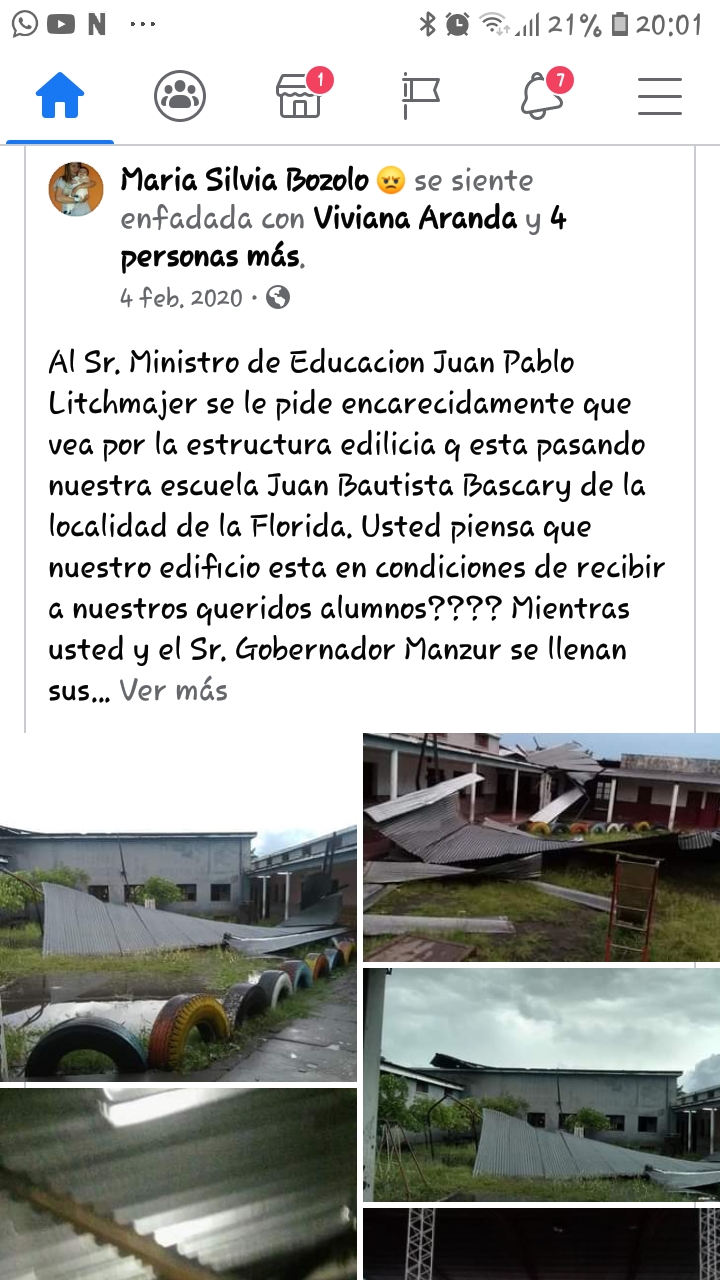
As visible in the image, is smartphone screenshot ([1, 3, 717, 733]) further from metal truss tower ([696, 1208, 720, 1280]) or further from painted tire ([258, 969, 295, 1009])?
metal truss tower ([696, 1208, 720, 1280])

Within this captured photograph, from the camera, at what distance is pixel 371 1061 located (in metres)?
3.15

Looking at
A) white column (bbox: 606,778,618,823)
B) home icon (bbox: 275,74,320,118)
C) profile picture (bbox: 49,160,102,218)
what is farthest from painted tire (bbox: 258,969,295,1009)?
home icon (bbox: 275,74,320,118)

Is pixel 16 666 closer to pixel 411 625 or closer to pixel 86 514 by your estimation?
pixel 86 514

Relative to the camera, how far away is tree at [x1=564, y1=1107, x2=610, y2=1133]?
10.2 feet

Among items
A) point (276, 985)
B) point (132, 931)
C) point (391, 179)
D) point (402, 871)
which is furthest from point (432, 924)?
point (391, 179)

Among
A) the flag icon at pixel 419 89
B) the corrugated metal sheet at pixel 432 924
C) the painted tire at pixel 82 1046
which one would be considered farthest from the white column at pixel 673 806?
the flag icon at pixel 419 89

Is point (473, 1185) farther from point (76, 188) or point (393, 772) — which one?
point (76, 188)

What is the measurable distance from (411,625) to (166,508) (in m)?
0.85

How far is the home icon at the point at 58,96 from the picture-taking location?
10.1ft

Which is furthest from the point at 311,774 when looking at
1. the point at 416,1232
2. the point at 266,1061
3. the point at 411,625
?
the point at 416,1232

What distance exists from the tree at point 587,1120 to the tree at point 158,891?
56.4 inches

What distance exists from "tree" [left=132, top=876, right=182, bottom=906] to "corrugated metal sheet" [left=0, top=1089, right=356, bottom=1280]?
63cm

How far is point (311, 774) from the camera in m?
3.11

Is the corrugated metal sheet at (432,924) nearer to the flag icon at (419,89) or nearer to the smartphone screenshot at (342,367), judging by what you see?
the smartphone screenshot at (342,367)
